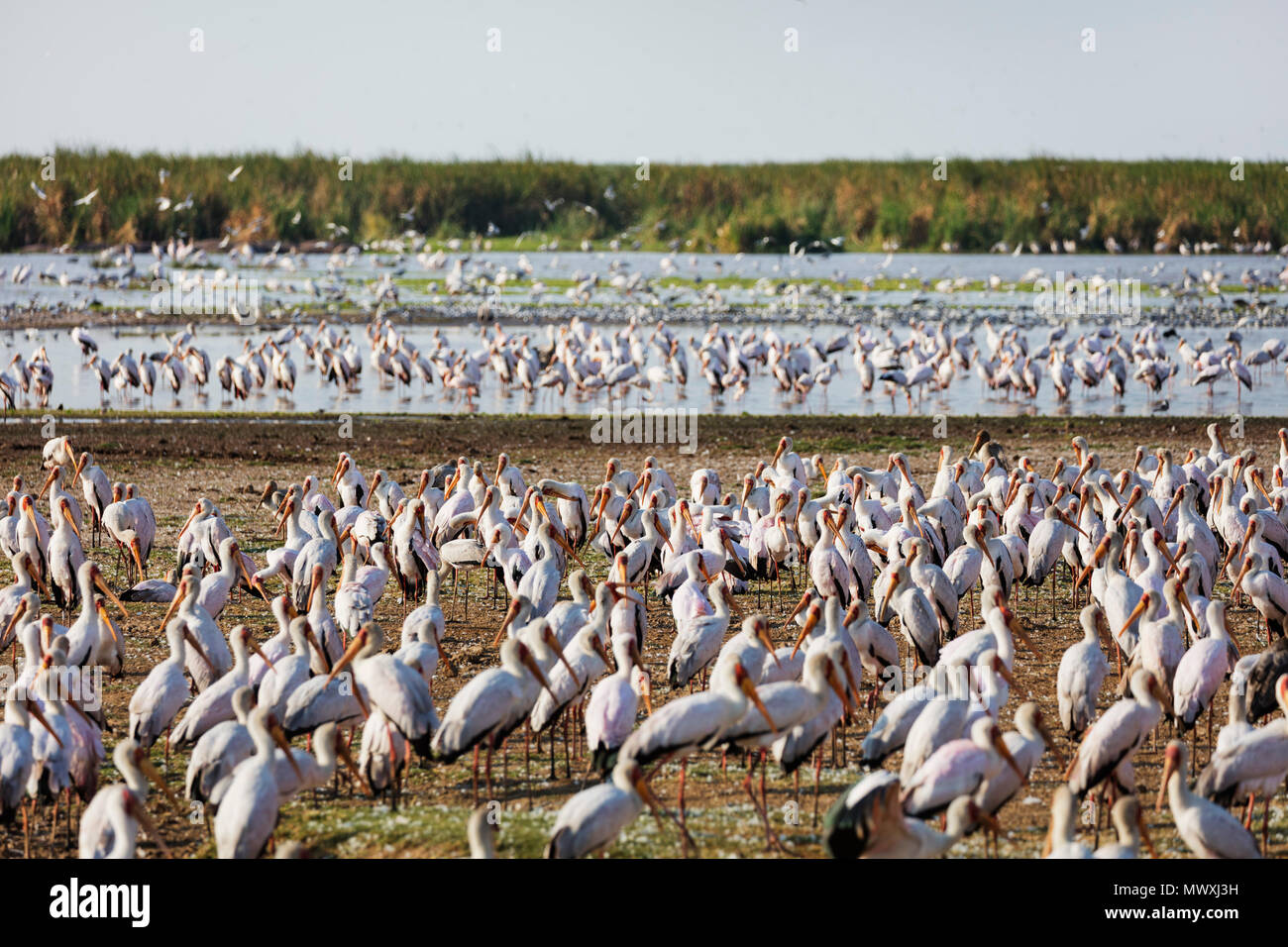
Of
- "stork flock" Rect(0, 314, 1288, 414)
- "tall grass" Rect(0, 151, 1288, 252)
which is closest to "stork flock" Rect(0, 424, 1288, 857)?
"stork flock" Rect(0, 314, 1288, 414)

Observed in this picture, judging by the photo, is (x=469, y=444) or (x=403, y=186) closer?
(x=469, y=444)

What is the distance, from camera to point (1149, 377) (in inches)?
902

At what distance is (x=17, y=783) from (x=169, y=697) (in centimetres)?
112

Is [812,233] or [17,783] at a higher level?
[812,233]

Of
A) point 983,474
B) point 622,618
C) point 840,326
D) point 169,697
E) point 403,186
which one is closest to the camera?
point 169,697

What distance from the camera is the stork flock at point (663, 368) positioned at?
22875mm

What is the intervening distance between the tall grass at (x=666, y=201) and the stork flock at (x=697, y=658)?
44924 mm

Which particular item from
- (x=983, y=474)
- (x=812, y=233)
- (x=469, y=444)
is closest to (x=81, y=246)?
(x=812, y=233)

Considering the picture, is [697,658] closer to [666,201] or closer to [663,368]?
[663,368]

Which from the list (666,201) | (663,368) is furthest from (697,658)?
(666,201)

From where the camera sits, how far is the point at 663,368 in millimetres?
24938

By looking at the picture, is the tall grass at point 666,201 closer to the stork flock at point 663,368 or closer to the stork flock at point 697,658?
the stork flock at point 663,368

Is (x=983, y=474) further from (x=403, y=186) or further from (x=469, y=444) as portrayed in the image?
(x=403, y=186)

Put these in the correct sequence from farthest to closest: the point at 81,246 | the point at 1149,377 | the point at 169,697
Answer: the point at 81,246 < the point at 1149,377 < the point at 169,697
